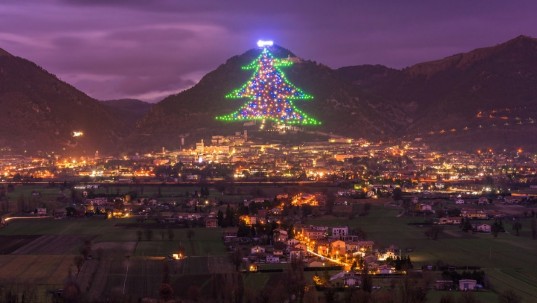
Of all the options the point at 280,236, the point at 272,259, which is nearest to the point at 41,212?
the point at 280,236

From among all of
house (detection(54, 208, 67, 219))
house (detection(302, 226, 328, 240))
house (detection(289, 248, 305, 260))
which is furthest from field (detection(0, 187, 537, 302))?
house (detection(289, 248, 305, 260))

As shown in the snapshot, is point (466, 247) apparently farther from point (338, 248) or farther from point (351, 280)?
point (351, 280)

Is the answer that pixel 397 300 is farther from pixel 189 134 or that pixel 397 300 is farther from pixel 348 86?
pixel 348 86

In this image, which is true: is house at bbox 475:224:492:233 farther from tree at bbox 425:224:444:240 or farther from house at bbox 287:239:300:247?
house at bbox 287:239:300:247

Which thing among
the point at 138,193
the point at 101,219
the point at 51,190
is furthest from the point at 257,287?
the point at 51,190

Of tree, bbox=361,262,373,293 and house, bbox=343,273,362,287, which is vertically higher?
tree, bbox=361,262,373,293

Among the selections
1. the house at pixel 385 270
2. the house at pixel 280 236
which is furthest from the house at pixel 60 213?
the house at pixel 385 270

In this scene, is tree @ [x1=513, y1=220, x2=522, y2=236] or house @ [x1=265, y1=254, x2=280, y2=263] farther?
tree @ [x1=513, y1=220, x2=522, y2=236]

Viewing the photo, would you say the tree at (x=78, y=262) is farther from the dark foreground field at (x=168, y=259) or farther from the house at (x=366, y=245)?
the house at (x=366, y=245)
